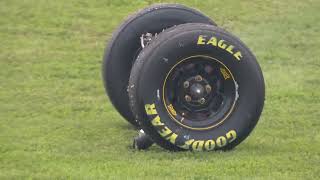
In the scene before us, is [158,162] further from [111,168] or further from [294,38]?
[294,38]

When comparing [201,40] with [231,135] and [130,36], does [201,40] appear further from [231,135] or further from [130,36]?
[130,36]

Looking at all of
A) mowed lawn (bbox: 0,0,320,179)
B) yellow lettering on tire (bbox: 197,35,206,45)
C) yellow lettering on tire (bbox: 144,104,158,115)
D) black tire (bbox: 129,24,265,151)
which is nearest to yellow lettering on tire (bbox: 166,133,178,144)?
black tire (bbox: 129,24,265,151)

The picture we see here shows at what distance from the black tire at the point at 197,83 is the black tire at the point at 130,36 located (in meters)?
1.24

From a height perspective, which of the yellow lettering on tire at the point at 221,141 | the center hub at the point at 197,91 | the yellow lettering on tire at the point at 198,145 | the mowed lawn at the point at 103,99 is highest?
the center hub at the point at 197,91

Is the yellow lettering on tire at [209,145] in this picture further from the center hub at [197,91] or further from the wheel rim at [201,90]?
the center hub at [197,91]

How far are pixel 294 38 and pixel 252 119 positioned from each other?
8154 mm

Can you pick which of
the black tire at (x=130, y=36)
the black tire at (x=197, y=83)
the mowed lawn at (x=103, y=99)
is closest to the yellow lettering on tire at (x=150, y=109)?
the black tire at (x=197, y=83)

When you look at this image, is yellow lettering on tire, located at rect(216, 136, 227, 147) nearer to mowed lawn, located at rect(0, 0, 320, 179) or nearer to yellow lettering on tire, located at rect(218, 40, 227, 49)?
mowed lawn, located at rect(0, 0, 320, 179)

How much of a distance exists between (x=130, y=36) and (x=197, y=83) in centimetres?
147

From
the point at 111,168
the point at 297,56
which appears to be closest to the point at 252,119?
the point at 111,168

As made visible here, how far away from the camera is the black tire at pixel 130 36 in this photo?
30.7 feet

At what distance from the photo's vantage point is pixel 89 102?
1145 centimetres

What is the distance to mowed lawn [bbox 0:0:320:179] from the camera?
7352 millimetres

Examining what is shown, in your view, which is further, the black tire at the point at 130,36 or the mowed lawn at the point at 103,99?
the black tire at the point at 130,36
